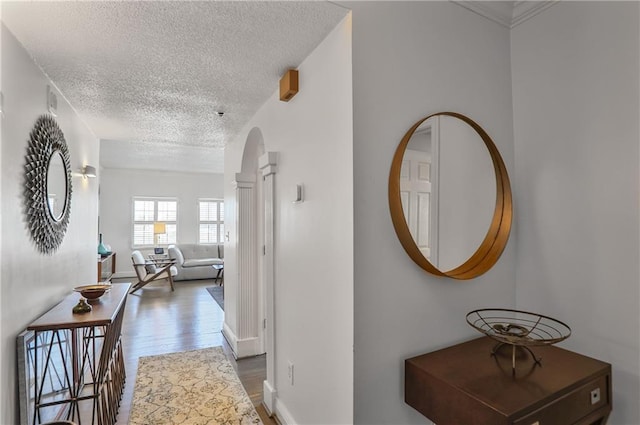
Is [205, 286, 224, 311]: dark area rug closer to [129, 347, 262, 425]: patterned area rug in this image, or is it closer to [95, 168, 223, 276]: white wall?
[129, 347, 262, 425]: patterned area rug

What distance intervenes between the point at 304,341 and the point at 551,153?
1.67 m

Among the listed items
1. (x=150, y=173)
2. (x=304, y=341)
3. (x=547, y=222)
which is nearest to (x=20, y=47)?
(x=304, y=341)

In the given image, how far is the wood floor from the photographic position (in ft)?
9.19

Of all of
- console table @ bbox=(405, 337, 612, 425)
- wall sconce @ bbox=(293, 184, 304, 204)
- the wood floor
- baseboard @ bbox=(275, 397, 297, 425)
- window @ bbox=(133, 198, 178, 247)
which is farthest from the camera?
window @ bbox=(133, 198, 178, 247)

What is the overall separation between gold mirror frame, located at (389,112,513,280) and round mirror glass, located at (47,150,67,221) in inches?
84.5

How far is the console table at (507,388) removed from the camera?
1.17m

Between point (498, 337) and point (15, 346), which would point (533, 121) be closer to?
point (498, 337)

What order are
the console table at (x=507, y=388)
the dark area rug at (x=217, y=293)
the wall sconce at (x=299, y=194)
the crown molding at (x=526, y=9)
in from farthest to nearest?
the dark area rug at (x=217, y=293), the wall sconce at (x=299, y=194), the crown molding at (x=526, y=9), the console table at (x=507, y=388)

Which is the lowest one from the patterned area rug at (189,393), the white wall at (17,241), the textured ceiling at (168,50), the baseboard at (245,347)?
the patterned area rug at (189,393)

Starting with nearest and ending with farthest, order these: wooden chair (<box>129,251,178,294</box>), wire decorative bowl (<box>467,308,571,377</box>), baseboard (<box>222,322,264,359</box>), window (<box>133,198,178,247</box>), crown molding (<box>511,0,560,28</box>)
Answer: wire decorative bowl (<box>467,308,571,377</box>) → crown molding (<box>511,0,560,28</box>) → baseboard (<box>222,322,264,359</box>) → wooden chair (<box>129,251,178,294</box>) → window (<box>133,198,178,247</box>)

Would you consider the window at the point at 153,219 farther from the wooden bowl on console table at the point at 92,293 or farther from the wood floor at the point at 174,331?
the wooden bowl on console table at the point at 92,293

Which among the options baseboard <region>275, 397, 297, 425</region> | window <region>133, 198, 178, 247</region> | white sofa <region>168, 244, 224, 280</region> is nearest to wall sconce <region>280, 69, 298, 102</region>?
baseboard <region>275, 397, 297, 425</region>

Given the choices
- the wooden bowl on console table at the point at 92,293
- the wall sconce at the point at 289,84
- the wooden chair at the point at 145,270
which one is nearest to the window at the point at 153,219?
the wooden chair at the point at 145,270

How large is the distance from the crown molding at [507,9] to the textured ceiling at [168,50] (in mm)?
812
